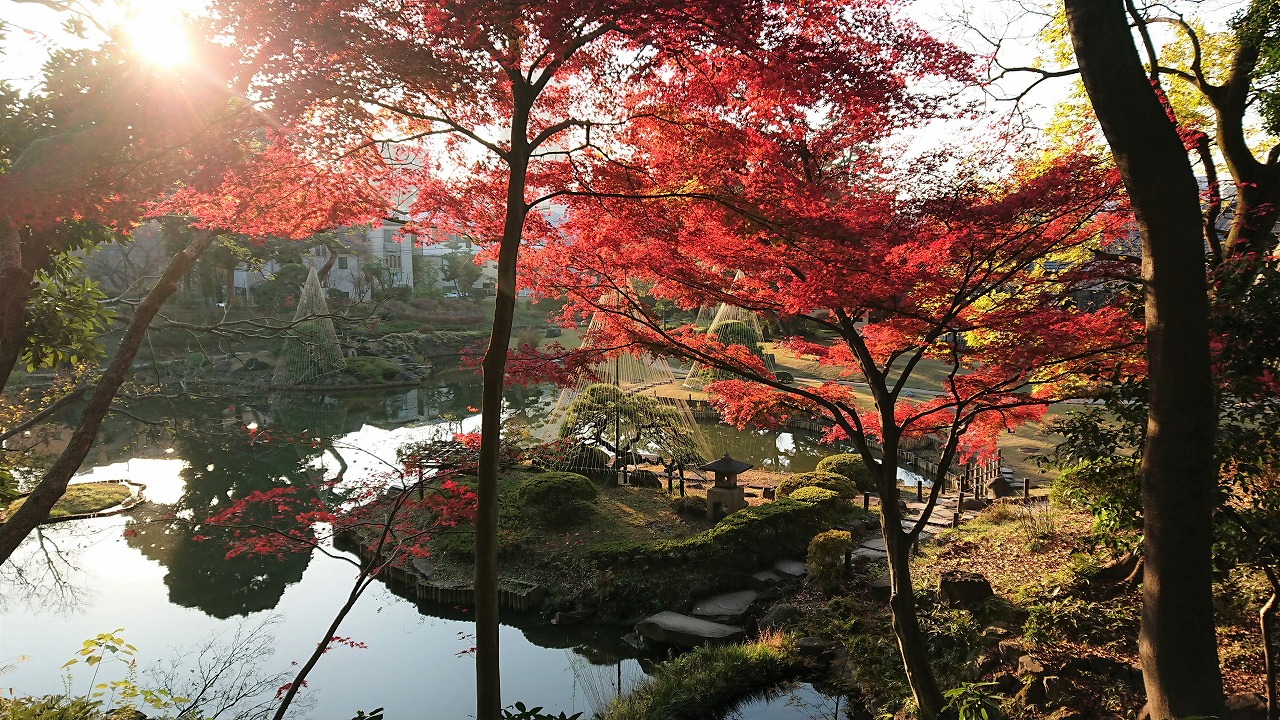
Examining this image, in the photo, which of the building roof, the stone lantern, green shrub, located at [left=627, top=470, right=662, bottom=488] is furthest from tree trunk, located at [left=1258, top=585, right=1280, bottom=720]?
green shrub, located at [left=627, top=470, right=662, bottom=488]

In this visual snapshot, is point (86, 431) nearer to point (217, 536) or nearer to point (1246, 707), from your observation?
point (1246, 707)

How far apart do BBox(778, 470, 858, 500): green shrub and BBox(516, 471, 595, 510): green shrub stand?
10.4 ft

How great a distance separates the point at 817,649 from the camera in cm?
639

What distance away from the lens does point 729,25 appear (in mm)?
3432

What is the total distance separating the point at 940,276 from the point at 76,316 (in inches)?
250

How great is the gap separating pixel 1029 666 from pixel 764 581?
358cm

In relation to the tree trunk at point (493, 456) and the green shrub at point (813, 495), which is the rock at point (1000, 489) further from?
the tree trunk at point (493, 456)

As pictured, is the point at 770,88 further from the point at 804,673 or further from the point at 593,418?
the point at 593,418

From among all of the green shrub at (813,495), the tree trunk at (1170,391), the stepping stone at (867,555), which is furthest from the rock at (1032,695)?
the green shrub at (813,495)

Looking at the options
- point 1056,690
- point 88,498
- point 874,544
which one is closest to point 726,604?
point 874,544

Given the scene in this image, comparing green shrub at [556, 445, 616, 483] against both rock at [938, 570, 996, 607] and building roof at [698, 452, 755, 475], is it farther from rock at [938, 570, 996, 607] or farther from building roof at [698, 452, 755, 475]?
rock at [938, 570, 996, 607]

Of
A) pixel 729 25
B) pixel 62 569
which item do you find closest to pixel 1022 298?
pixel 729 25

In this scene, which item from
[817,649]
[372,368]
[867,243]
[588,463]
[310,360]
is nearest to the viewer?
[867,243]

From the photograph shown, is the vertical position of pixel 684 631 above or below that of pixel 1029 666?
below
